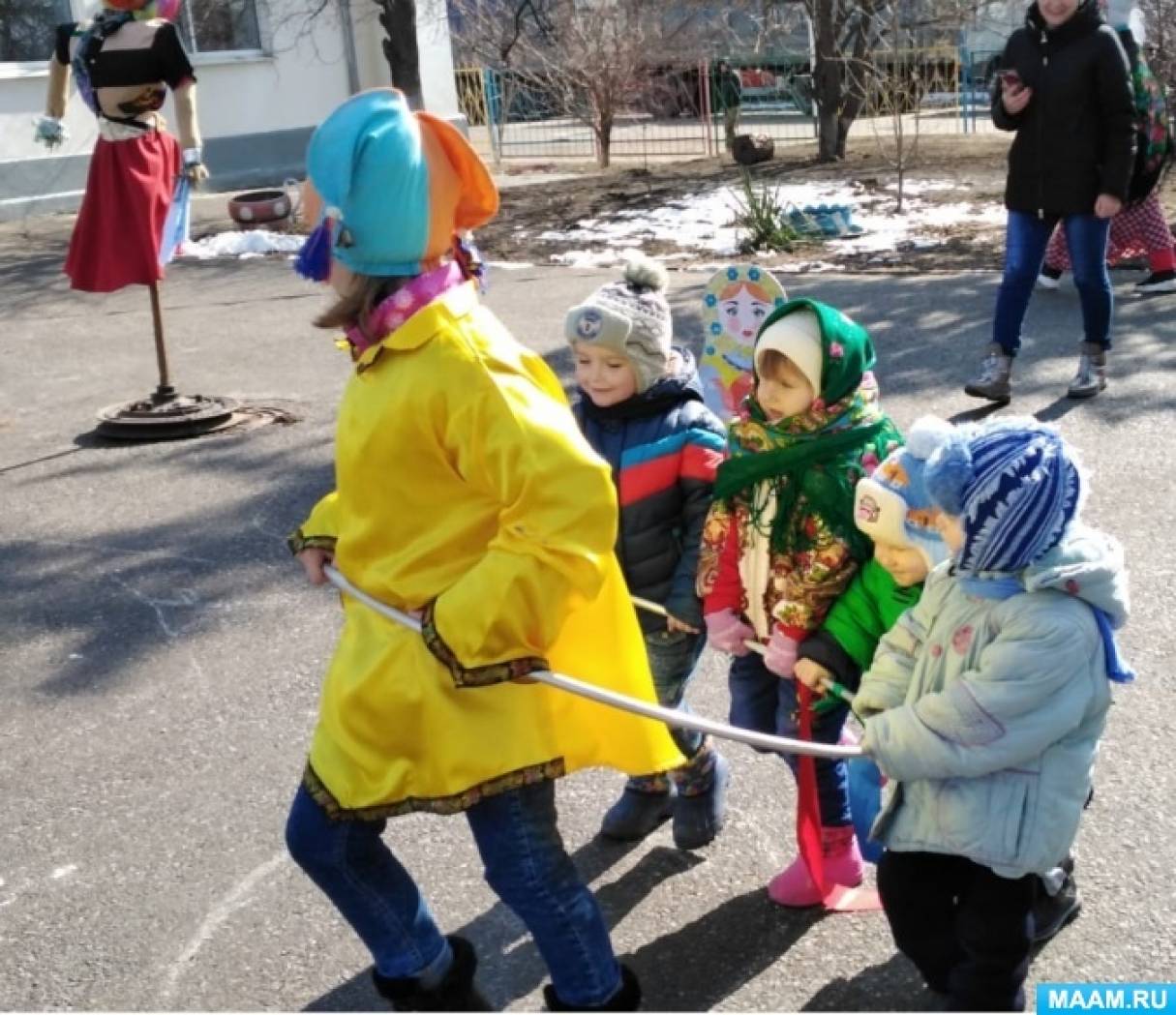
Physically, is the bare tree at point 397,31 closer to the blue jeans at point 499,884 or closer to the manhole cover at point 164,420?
the manhole cover at point 164,420

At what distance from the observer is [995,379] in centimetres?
665

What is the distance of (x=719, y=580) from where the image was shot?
308cm

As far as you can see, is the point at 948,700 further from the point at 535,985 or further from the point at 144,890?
the point at 144,890

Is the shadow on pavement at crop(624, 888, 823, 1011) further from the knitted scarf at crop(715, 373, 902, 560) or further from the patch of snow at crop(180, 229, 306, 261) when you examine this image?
the patch of snow at crop(180, 229, 306, 261)

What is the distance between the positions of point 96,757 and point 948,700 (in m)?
2.46

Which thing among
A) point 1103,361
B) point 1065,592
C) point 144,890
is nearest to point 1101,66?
point 1103,361

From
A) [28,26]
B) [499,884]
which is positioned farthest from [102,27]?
[28,26]

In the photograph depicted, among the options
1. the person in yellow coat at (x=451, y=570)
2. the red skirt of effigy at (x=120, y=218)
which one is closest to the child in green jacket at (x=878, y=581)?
the person in yellow coat at (x=451, y=570)

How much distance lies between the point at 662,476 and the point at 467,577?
949 mm

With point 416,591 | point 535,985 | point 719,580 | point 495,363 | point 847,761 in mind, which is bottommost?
point 535,985

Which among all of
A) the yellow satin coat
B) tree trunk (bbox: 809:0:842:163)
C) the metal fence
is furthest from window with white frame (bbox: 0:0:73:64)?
the yellow satin coat

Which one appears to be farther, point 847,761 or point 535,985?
point 847,761

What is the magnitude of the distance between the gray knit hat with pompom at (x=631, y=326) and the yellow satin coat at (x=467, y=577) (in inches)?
25.4

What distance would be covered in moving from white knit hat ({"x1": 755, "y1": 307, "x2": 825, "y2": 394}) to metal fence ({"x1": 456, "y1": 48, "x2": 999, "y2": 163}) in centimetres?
1611
